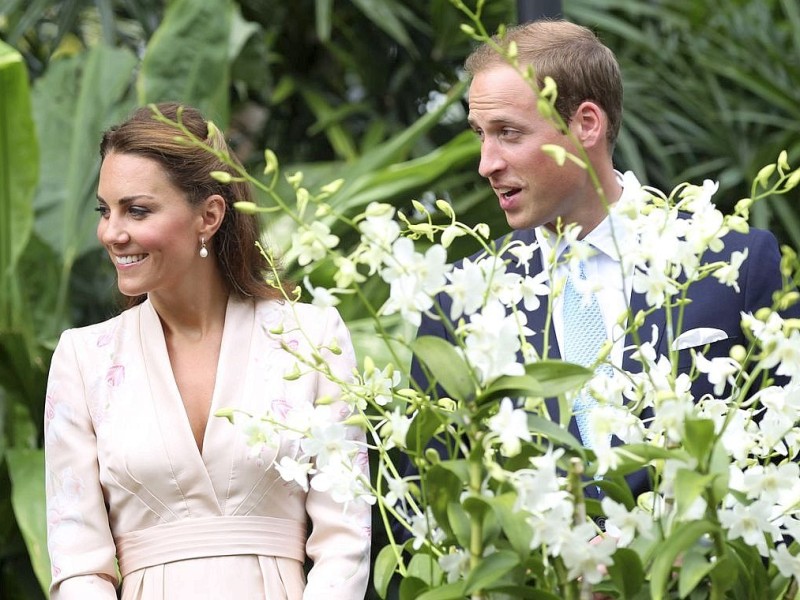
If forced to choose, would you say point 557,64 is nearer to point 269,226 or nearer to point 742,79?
point 269,226

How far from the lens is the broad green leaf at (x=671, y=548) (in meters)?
1.01

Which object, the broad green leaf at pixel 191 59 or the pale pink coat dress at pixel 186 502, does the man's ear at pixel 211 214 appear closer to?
the pale pink coat dress at pixel 186 502

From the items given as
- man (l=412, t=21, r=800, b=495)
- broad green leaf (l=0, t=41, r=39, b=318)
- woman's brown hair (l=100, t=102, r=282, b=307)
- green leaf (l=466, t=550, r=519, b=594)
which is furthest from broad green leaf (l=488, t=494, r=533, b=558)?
broad green leaf (l=0, t=41, r=39, b=318)

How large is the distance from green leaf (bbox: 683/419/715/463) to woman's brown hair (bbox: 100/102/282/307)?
0.90 metres

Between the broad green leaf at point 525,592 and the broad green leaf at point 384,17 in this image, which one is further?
the broad green leaf at point 384,17

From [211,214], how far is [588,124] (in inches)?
21.7

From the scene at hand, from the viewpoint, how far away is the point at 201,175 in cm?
195

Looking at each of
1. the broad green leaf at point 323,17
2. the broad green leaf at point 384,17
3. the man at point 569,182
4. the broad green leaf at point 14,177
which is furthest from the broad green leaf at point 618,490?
the broad green leaf at point 384,17

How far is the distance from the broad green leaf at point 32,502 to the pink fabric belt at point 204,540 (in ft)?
2.56

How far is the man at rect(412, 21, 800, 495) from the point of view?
1804mm

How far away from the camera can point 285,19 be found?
470 centimetres

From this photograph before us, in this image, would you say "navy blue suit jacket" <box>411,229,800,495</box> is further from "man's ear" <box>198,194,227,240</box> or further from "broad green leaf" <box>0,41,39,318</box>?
"broad green leaf" <box>0,41,39,318</box>

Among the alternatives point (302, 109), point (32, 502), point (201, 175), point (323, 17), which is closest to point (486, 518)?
point (201, 175)

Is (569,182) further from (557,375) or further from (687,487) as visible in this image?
(687,487)
